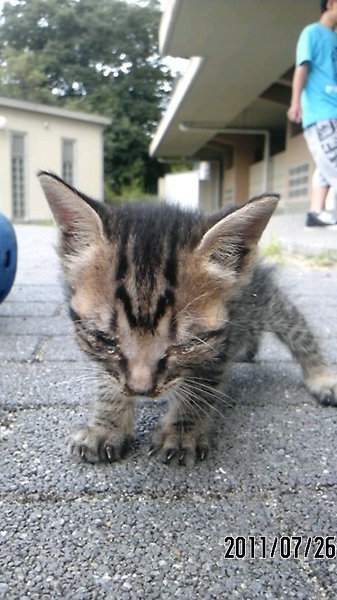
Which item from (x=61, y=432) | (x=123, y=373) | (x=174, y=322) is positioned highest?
(x=174, y=322)

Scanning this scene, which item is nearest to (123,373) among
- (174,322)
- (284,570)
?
(174,322)

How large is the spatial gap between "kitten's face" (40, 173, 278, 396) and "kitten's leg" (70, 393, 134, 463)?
0.25 metres

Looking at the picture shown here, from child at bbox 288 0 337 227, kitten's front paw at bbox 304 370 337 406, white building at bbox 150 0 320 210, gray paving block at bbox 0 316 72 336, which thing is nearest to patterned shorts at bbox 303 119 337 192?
child at bbox 288 0 337 227

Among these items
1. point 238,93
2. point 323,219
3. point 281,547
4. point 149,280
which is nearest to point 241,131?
point 238,93

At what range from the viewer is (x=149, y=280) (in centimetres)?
161

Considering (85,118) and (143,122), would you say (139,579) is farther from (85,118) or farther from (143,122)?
(143,122)

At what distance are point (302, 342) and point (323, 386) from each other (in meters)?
0.23

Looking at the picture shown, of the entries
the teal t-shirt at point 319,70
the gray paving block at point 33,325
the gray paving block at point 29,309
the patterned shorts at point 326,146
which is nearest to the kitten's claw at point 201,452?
the gray paving block at point 33,325

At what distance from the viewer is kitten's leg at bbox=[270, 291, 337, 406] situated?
2.41m

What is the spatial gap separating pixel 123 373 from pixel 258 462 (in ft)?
1.63

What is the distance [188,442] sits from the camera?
5.87ft

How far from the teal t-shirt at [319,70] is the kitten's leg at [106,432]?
4631mm

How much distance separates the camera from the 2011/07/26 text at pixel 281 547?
4.29 ft

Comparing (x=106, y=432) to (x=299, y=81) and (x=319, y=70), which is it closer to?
(x=299, y=81)
